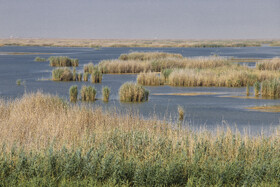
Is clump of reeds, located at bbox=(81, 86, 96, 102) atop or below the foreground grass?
below

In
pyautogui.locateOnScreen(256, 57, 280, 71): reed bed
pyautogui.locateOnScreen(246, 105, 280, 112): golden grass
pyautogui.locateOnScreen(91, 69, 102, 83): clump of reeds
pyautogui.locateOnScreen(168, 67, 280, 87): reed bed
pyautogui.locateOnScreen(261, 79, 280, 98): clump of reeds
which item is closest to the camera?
pyautogui.locateOnScreen(246, 105, 280, 112): golden grass

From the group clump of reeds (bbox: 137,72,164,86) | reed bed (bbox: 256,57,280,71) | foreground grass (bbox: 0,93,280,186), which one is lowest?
clump of reeds (bbox: 137,72,164,86)

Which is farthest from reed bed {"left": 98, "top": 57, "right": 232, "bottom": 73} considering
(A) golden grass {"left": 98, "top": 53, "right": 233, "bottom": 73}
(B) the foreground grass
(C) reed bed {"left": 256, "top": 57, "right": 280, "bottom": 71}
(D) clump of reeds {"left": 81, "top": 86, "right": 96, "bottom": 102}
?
(B) the foreground grass

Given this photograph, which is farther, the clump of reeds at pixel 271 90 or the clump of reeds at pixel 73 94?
the clump of reeds at pixel 271 90

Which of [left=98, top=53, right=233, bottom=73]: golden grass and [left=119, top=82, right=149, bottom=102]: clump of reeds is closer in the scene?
[left=119, top=82, right=149, bottom=102]: clump of reeds

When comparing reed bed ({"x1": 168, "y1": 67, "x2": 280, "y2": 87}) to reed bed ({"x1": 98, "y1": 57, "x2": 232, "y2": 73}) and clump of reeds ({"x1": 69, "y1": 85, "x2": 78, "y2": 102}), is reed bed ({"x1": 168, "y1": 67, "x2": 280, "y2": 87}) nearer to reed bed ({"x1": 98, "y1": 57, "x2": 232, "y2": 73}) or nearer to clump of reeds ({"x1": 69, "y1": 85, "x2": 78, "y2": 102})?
reed bed ({"x1": 98, "y1": 57, "x2": 232, "y2": 73})

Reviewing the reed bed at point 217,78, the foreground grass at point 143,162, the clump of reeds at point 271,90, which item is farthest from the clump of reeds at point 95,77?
the foreground grass at point 143,162

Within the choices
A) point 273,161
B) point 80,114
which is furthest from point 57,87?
point 273,161

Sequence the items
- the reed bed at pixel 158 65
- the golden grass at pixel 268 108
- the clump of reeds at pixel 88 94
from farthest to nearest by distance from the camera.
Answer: the reed bed at pixel 158 65 < the clump of reeds at pixel 88 94 < the golden grass at pixel 268 108

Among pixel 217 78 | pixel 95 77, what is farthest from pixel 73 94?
pixel 217 78

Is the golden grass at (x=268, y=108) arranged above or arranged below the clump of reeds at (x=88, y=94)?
below

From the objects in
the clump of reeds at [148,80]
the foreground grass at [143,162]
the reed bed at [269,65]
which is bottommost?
the clump of reeds at [148,80]

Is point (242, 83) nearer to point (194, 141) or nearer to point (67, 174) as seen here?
point (194, 141)

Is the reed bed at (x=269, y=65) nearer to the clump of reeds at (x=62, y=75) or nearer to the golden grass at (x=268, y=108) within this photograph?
the clump of reeds at (x=62, y=75)
